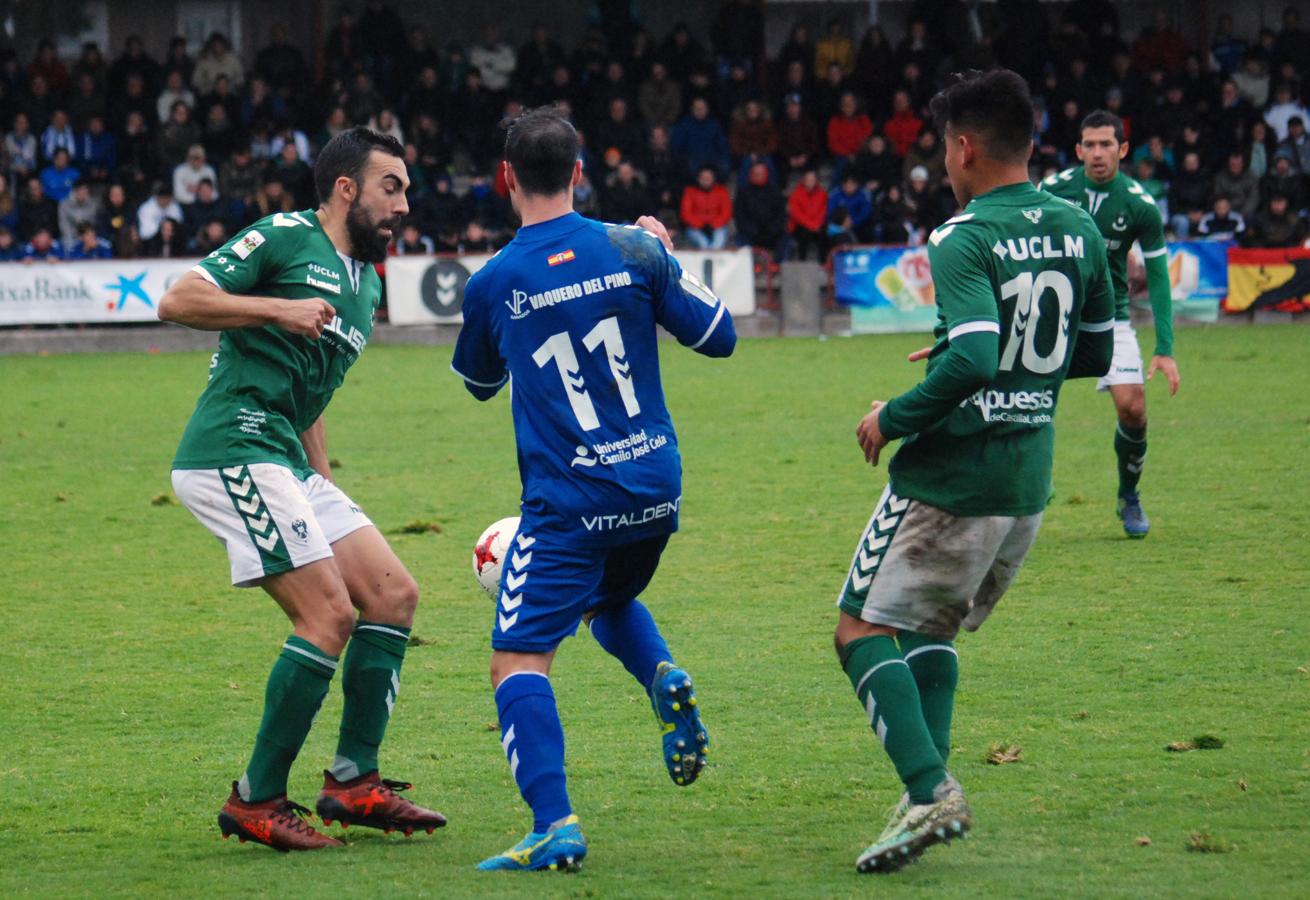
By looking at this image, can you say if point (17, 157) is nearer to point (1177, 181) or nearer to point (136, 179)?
point (136, 179)

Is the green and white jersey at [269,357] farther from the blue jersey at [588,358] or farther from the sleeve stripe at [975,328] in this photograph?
the sleeve stripe at [975,328]

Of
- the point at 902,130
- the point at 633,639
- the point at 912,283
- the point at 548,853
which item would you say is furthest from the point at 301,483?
the point at 902,130

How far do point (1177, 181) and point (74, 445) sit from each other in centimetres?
1677

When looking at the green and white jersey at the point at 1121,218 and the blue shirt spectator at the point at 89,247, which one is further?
the blue shirt spectator at the point at 89,247

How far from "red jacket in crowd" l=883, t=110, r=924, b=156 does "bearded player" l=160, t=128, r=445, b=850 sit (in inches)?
847

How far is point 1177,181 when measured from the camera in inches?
980

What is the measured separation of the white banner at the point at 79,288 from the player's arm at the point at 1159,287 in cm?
1560

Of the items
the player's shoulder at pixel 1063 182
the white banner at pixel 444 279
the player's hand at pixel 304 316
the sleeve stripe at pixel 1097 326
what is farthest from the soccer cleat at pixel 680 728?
the white banner at pixel 444 279

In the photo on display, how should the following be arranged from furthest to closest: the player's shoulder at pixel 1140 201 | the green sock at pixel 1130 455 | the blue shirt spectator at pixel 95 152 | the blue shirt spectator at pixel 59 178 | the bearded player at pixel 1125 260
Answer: the blue shirt spectator at pixel 95 152
the blue shirt spectator at pixel 59 178
the green sock at pixel 1130 455
the bearded player at pixel 1125 260
the player's shoulder at pixel 1140 201

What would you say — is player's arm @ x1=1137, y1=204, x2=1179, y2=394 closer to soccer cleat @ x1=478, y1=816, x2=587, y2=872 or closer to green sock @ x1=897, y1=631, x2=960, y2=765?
green sock @ x1=897, y1=631, x2=960, y2=765

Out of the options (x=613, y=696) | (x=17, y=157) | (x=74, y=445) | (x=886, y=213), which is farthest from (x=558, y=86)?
(x=613, y=696)

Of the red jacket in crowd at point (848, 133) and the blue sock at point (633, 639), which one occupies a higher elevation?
the red jacket in crowd at point (848, 133)

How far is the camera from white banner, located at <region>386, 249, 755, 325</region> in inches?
896

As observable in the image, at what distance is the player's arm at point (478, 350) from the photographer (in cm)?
474
